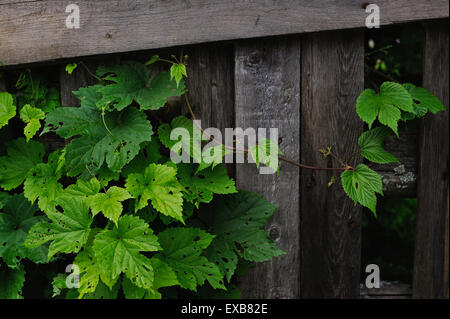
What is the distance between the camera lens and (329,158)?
1679mm

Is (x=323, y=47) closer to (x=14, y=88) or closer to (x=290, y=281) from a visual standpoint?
(x=290, y=281)

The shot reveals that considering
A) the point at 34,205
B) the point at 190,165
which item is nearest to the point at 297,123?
the point at 190,165

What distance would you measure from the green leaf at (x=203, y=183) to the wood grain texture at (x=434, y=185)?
80cm

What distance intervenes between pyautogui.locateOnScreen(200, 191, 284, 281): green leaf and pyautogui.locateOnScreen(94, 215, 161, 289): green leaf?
334 mm

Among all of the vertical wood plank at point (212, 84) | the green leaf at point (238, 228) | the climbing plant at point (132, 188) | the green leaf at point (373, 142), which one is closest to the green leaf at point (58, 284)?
the climbing plant at point (132, 188)

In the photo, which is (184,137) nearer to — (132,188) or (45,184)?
(132,188)

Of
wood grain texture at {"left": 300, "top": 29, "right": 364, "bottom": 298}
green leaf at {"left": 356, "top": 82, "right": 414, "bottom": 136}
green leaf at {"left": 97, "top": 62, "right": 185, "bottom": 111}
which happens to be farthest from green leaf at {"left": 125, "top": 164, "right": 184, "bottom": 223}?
green leaf at {"left": 356, "top": 82, "right": 414, "bottom": 136}

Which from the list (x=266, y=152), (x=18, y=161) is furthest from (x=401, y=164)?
(x=18, y=161)

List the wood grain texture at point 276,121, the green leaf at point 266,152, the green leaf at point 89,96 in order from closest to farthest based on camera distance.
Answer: the green leaf at point 266,152
the green leaf at point 89,96
the wood grain texture at point 276,121

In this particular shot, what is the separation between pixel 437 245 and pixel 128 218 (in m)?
1.25

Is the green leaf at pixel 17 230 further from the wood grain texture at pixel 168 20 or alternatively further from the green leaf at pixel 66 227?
the wood grain texture at pixel 168 20

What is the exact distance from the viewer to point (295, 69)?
5.30 ft

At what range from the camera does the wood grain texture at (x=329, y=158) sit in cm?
162

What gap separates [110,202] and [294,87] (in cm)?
80
